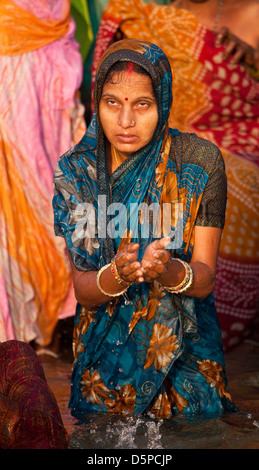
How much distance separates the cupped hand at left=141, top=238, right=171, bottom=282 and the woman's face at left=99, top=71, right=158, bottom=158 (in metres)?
0.51

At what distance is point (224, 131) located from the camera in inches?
207

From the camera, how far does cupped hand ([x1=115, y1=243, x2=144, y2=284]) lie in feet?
8.95

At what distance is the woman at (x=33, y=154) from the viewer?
15.6 feet

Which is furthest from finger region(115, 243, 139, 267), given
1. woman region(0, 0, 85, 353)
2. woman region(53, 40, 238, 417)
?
woman region(0, 0, 85, 353)

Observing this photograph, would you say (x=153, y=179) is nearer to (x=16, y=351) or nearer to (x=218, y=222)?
(x=218, y=222)

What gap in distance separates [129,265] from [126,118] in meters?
0.59

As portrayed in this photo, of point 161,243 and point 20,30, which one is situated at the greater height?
point 20,30

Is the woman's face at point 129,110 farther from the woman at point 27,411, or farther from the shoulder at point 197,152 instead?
the woman at point 27,411

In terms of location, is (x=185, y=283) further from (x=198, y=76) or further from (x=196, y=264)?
(x=198, y=76)

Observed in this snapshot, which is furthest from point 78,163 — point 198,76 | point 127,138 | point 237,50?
point 237,50

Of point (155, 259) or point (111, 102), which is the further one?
point (111, 102)

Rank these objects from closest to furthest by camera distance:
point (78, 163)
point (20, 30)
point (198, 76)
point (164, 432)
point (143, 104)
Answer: point (164, 432) → point (143, 104) → point (78, 163) → point (20, 30) → point (198, 76)

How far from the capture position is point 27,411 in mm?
2361
